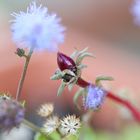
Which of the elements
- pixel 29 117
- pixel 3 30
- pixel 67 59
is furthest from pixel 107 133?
pixel 3 30

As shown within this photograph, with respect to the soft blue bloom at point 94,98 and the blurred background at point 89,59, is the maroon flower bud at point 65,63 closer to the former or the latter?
the soft blue bloom at point 94,98

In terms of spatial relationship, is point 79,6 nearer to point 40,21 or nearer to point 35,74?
point 35,74

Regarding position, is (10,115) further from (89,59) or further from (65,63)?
(89,59)

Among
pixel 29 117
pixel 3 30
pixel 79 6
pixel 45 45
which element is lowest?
pixel 45 45

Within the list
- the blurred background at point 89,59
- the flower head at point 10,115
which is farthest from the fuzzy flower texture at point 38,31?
the blurred background at point 89,59

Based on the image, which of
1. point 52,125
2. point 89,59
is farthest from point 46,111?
point 89,59

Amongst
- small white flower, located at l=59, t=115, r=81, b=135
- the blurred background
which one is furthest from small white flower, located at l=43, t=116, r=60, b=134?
the blurred background
